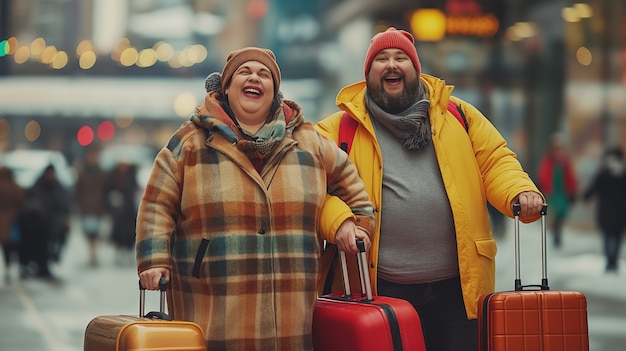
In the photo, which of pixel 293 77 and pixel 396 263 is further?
pixel 293 77

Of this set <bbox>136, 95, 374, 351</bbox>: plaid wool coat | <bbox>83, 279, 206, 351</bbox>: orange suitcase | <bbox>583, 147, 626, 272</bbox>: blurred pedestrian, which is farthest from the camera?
<bbox>583, 147, 626, 272</bbox>: blurred pedestrian

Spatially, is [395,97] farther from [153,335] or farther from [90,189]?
[90,189]

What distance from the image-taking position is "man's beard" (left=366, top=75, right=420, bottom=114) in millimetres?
4805

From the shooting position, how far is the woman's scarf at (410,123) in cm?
476

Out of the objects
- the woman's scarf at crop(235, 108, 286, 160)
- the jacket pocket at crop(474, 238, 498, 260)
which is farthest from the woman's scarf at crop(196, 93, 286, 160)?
the jacket pocket at crop(474, 238, 498, 260)

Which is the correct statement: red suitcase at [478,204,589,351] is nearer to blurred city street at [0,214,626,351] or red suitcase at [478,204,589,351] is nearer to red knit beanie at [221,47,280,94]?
red knit beanie at [221,47,280,94]

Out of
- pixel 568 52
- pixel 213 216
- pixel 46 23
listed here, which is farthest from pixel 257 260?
pixel 568 52

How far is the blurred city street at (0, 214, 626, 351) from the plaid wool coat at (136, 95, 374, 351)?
603 centimetres

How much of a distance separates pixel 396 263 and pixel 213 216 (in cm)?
87

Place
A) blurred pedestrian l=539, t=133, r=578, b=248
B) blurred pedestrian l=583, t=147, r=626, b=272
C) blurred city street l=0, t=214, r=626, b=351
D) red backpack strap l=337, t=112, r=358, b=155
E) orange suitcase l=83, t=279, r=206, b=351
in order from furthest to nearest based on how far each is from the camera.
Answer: blurred pedestrian l=539, t=133, r=578, b=248 → blurred pedestrian l=583, t=147, r=626, b=272 → blurred city street l=0, t=214, r=626, b=351 → red backpack strap l=337, t=112, r=358, b=155 → orange suitcase l=83, t=279, r=206, b=351

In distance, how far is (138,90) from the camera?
17.5m

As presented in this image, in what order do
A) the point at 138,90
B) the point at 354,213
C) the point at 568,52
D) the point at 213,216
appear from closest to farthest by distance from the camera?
1. the point at 213,216
2. the point at 354,213
3. the point at 138,90
4. the point at 568,52

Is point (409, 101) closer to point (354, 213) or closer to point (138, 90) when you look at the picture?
point (354, 213)

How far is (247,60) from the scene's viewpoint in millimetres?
4457
